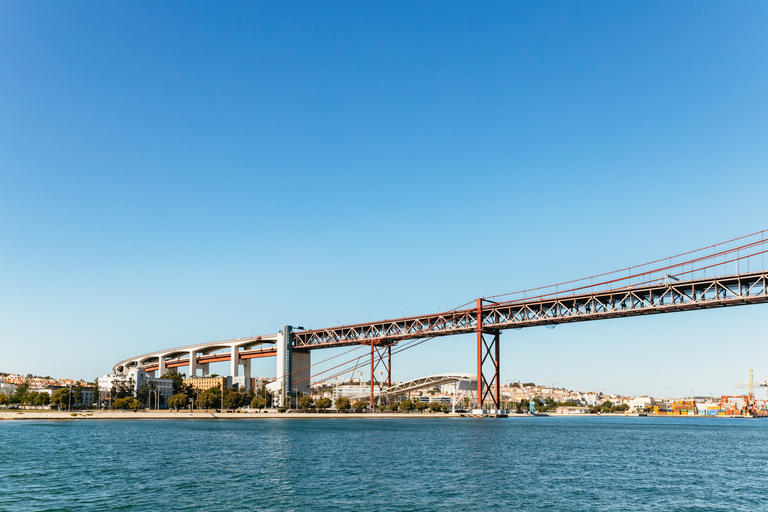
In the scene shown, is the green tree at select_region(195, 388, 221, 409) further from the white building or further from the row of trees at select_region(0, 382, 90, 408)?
the row of trees at select_region(0, 382, 90, 408)

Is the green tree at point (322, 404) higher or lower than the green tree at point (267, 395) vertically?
lower

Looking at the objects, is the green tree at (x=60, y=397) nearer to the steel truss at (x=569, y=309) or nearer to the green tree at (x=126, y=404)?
the green tree at (x=126, y=404)

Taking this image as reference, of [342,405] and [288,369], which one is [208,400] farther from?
[342,405]

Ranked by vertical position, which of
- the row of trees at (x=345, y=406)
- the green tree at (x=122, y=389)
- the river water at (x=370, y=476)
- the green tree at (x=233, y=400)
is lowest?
the row of trees at (x=345, y=406)

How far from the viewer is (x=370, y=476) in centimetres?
3359

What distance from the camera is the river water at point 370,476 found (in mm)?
26297

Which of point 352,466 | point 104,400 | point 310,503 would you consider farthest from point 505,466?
point 104,400

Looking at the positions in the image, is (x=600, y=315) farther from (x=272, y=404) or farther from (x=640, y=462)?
(x=272, y=404)

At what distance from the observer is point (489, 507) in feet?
83.4

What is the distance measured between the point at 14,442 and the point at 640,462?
49.5m

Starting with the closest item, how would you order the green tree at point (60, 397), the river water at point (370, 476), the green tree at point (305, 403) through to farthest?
the river water at point (370, 476) → the green tree at point (305, 403) → the green tree at point (60, 397)

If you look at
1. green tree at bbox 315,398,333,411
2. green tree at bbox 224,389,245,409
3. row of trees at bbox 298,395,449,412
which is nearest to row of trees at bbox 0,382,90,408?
green tree at bbox 224,389,245,409

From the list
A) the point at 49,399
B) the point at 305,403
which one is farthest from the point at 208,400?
the point at 49,399

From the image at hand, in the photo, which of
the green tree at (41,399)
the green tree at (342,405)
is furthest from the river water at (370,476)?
the green tree at (41,399)
